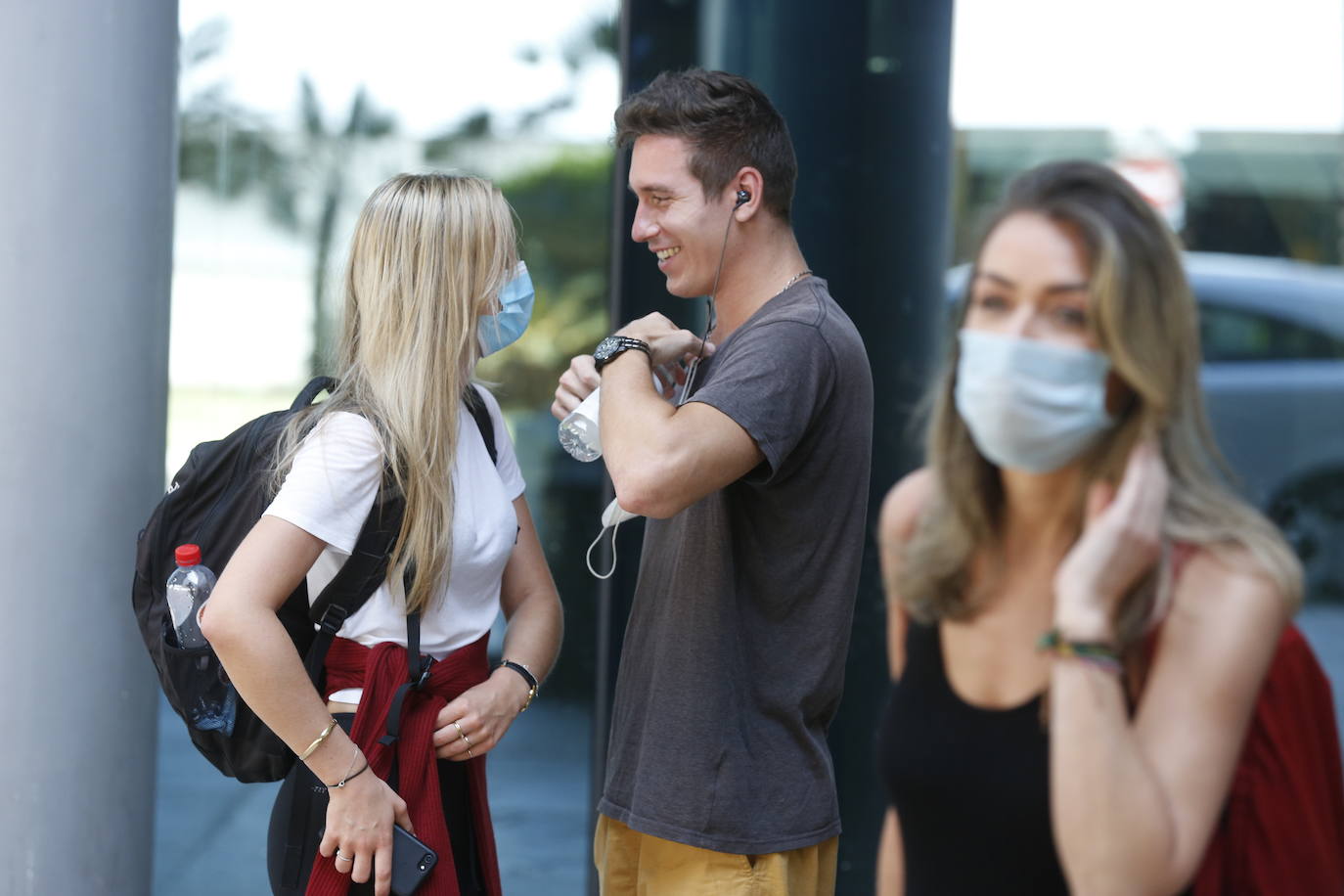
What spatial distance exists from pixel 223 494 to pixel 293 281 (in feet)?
9.58

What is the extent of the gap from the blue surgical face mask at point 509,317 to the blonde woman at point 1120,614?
107 centimetres

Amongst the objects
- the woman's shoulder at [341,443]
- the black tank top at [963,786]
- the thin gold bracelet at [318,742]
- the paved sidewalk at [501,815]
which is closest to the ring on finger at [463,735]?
the thin gold bracelet at [318,742]

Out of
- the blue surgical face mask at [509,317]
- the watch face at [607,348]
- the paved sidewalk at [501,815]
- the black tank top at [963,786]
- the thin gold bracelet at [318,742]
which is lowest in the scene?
the paved sidewalk at [501,815]

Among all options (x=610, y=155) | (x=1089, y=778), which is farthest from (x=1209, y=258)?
(x=1089, y=778)

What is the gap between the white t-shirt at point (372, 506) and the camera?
2.16m

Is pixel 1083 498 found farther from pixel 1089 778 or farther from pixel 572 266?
pixel 572 266

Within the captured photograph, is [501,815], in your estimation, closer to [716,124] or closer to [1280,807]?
[716,124]

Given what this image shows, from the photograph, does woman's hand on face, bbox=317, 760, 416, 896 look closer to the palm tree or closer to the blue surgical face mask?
the blue surgical face mask

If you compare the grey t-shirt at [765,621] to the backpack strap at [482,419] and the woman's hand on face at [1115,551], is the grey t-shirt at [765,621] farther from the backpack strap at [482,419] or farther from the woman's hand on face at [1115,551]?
the woman's hand on face at [1115,551]

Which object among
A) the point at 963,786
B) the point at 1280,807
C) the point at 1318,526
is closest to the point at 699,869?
the point at 963,786

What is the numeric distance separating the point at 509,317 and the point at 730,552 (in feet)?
1.88

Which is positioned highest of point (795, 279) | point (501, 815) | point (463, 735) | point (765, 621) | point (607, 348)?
point (795, 279)

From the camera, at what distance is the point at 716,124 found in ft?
8.21

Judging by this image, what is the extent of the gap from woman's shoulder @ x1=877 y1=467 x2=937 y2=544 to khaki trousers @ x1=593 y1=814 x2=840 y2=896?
777mm
